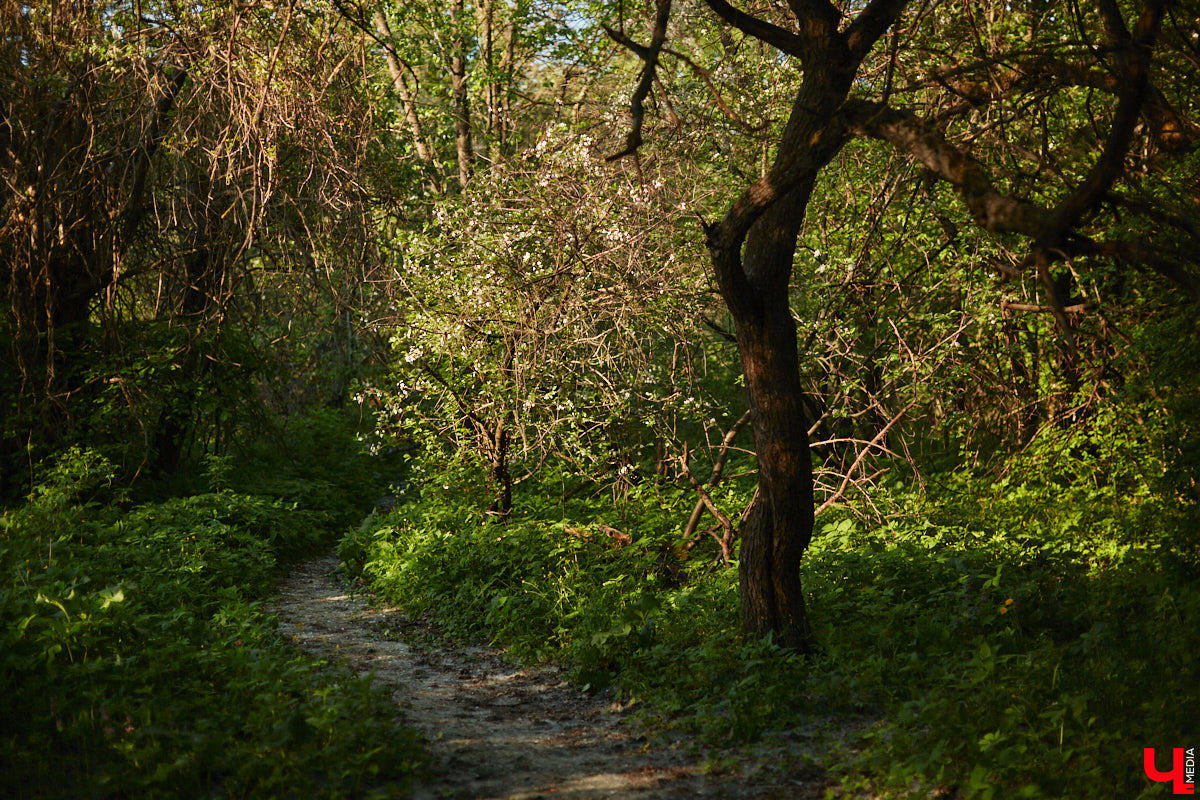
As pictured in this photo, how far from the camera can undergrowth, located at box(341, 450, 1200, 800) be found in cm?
416

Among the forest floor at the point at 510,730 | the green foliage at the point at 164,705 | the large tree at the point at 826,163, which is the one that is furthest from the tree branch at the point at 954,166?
the green foliage at the point at 164,705

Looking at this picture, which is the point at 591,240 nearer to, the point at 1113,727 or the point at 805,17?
the point at 805,17

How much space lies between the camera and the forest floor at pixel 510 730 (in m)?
4.25

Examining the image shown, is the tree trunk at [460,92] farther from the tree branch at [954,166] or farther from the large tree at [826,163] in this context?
the tree branch at [954,166]

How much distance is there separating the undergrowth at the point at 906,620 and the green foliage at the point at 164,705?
1811mm

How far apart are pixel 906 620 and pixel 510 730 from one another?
2780 mm

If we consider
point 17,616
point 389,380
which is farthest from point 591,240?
point 17,616

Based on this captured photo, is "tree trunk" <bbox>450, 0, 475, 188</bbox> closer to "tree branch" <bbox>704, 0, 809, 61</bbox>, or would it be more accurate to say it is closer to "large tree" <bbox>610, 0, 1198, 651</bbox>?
"large tree" <bbox>610, 0, 1198, 651</bbox>

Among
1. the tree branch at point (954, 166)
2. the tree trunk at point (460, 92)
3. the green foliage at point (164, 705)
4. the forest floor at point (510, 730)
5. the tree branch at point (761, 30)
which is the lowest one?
the forest floor at point (510, 730)

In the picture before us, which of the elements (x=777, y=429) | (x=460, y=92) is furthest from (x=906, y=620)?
(x=460, y=92)

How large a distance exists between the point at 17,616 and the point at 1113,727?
5.69m

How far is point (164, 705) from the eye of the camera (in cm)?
451

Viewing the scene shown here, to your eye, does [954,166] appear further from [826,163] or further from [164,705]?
[164,705]

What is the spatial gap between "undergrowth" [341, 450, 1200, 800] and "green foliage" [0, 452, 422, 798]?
181 centimetres
